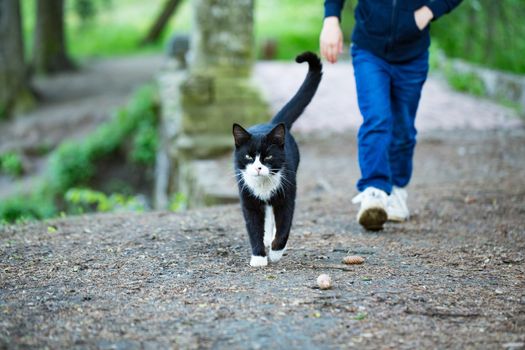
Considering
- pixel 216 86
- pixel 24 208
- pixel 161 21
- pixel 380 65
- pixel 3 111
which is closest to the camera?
pixel 380 65

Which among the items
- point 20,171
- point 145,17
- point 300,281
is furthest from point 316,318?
point 145,17

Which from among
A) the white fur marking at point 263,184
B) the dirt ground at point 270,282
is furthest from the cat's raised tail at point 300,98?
the dirt ground at point 270,282

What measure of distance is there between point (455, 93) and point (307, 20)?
32.0 ft

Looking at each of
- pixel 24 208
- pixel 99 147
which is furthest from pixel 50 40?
pixel 24 208

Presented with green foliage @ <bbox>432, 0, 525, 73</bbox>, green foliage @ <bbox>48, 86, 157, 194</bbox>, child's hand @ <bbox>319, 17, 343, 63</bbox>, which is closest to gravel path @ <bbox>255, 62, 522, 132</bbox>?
green foliage @ <bbox>432, 0, 525, 73</bbox>

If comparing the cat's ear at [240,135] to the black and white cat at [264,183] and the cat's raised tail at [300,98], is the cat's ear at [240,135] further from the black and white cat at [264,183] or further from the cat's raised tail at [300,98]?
the cat's raised tail at [300,98]

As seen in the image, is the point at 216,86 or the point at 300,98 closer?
the point at 300,98

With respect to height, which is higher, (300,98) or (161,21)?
(300,98)

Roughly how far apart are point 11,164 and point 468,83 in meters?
8.68

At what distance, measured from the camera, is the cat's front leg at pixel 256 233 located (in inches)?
170

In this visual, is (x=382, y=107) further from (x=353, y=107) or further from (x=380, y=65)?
(x=353, y=107)

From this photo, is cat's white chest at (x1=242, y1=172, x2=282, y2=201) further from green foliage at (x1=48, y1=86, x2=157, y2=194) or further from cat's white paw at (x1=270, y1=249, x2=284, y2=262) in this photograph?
green foliage at (x1=48, y1=86, x2=157, y2=194)

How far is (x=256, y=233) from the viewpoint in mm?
4348

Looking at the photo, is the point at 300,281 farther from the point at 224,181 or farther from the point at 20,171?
the point at 20,171
